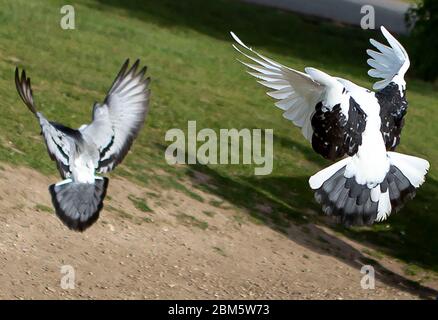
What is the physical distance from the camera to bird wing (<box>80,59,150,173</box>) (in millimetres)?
7418

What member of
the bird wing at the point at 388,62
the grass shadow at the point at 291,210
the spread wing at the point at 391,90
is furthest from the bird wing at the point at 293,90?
the grass shadow at the point at 291,210

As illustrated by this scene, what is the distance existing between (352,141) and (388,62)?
1263mm

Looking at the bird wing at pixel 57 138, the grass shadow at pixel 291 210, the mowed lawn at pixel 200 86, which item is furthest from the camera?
the mowed lawn at pixel 200 86

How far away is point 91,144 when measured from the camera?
24.1ft

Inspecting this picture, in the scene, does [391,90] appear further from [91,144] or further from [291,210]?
[291,210]

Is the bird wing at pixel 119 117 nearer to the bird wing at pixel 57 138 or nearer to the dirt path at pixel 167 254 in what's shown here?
the bird wing at pixel 57 138

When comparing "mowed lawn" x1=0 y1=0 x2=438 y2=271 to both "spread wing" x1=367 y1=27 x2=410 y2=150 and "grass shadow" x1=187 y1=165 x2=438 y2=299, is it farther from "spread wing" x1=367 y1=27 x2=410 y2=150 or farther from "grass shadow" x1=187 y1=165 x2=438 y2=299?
"spread wing" x1=367 y1=27 x2=410 y2=150

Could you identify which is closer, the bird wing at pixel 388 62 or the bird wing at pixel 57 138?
the bird wing at pixel 57 138

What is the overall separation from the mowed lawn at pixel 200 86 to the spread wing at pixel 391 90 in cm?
448

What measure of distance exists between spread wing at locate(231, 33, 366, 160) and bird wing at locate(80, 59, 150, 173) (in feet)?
2.56

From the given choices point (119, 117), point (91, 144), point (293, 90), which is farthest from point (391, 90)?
point (91, 144)

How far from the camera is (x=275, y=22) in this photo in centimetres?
2769

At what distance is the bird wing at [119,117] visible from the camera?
7.42 meters

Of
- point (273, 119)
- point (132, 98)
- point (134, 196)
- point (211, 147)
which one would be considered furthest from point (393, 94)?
point (273, 119)
